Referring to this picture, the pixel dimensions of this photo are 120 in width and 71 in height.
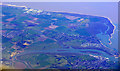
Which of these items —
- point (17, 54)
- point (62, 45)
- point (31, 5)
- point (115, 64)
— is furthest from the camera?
point (31, 5)

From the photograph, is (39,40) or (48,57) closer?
(48,57)

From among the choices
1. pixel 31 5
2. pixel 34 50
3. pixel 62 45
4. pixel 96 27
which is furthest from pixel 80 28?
pixel 31 5

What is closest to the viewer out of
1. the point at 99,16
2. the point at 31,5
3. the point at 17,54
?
the point at 17,54

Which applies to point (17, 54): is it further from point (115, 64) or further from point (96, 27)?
point (96, 27)

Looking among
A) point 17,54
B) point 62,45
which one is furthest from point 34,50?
point 62,45

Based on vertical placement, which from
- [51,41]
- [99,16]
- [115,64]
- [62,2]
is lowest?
[115,64]

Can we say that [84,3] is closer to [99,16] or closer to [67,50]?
[99,16]

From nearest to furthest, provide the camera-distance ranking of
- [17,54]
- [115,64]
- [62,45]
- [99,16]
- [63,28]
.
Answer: [115,64] < [17,54] < [62,45] < [63,28] < [99,16]

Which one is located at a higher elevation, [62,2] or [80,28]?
[62,2]

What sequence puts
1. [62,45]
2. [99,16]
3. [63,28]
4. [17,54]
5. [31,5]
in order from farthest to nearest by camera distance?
[31,5] → [99,16] → [63,28] → [62,45] → [17,54]
